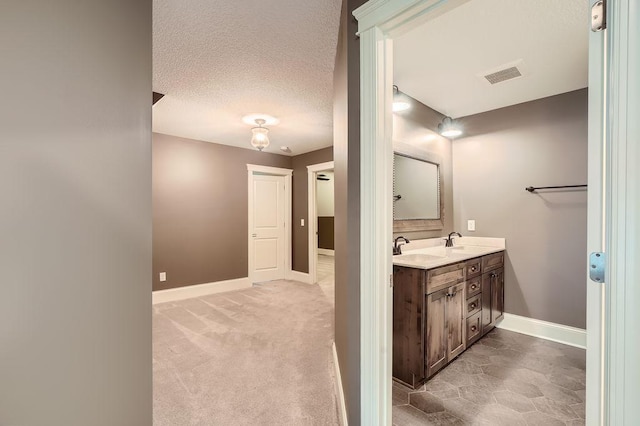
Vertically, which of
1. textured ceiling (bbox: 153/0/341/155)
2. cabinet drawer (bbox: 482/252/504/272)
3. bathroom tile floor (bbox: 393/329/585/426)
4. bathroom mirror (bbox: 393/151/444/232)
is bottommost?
bathroom tile floor (bbox: 393/329/585/426)

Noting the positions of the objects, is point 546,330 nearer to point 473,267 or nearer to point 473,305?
point 473,305

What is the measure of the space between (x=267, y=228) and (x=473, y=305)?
3.73m

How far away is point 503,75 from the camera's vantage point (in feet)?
7.98

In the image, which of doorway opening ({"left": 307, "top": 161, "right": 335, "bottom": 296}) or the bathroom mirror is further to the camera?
doorway opening ({"left": 307, "top": 161, "right": 335, "bottom": 296})

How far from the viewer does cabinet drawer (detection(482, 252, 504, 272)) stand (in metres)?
2.69

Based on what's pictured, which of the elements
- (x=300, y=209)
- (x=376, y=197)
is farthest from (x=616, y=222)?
(x=300, y=209)

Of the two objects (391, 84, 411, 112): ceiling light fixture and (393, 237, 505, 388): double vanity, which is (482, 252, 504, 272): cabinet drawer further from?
(391, 84, 411, 112): ceiling light fixture

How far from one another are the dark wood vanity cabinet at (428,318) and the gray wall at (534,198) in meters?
1.09

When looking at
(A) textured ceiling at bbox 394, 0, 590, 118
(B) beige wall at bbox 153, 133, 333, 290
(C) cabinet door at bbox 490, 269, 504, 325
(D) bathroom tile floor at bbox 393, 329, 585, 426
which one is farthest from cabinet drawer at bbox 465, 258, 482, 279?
(B) beige wall at bbox 153, 133, 333, 290

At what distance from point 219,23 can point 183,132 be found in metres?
2.66

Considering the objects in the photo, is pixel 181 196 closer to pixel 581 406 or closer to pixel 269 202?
pixel 269 202

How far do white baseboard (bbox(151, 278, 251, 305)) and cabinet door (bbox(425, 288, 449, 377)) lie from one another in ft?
11.6

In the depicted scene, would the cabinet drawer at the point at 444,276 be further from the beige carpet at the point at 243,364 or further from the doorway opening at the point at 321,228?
the doorway opening at the point at 321,228

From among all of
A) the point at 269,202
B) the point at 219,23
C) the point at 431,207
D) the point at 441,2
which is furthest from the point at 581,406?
the point at 269,202
